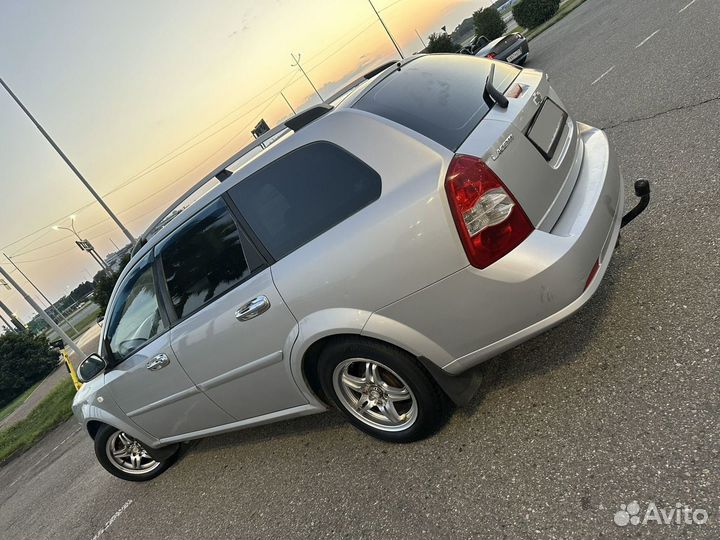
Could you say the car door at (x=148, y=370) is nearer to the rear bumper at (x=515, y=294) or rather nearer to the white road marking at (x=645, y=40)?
the rear bumper at (x=515, y=294)

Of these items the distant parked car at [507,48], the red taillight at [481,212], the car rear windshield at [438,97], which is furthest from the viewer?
the distant parked car at [507,48]

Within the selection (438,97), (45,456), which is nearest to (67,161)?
(45,456)

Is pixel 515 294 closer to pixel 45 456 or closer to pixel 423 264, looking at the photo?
pixel 423 264

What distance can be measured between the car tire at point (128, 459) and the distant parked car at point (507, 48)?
1097 centimetres

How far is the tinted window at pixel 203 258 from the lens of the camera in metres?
3.00

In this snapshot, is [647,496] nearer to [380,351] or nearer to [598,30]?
[380,351]

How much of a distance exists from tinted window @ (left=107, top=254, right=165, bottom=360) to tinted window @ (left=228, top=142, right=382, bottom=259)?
1.10 metres

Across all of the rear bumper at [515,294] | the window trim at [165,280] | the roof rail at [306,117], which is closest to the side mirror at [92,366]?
the window trim at [165,280]

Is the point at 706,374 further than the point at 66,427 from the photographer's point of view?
No

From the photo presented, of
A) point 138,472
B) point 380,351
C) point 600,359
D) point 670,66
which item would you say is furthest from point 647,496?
point 670,66

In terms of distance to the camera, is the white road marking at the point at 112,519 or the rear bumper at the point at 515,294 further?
the white road marking at the point at 112,519

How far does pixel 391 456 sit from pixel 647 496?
142 cm

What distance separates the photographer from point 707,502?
6.03ft

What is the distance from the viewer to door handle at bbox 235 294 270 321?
280 cm
